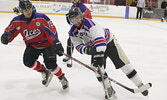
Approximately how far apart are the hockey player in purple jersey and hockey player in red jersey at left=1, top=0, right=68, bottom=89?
0.70 ft

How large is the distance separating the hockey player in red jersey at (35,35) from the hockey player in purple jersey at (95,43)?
0.21 metres

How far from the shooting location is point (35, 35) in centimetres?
174

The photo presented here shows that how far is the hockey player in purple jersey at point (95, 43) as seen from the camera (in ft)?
4.99

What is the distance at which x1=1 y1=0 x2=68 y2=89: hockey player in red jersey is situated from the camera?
167cm

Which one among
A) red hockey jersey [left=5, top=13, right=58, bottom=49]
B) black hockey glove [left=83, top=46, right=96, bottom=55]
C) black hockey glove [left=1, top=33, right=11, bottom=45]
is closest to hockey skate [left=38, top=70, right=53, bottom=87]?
red hockey jersey [left=5, top=13, right=58, bottom=49]

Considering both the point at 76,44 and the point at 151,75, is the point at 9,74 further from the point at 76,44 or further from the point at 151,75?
the point at 151,75

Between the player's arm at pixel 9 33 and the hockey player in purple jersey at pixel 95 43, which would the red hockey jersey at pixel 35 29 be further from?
the hockey player in purple jersey at pixel 95 43

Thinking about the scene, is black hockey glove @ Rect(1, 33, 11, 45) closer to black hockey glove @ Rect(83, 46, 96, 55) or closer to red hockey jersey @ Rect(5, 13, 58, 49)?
red hockey jersey @ Rect(5, 13, 58, 49)

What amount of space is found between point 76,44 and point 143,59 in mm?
1863

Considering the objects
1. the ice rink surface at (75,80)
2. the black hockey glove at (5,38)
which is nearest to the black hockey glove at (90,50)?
the ice rink surface at (75,80)

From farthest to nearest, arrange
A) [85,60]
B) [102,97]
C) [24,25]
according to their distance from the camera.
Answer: [85,60]
[102,97]
[24,25]

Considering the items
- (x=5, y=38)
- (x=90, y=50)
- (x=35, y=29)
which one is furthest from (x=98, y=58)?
(x=5, y=38)

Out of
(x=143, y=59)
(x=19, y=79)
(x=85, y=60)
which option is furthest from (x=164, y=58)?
(x=19, y=79)

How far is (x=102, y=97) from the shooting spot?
1841 millimetres
